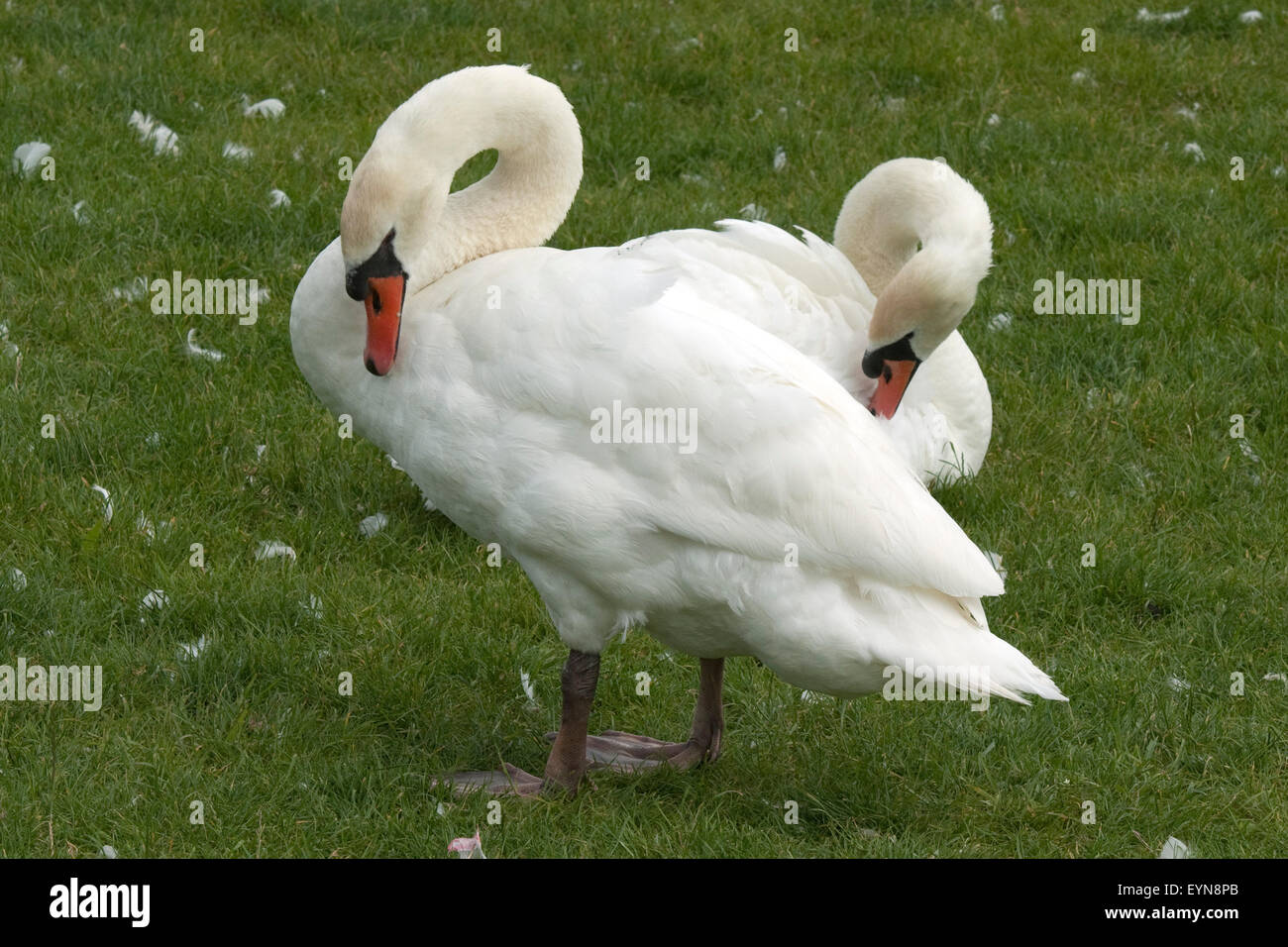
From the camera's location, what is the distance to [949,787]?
465 centimetres

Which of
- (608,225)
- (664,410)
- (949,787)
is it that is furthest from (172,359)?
(949,787)

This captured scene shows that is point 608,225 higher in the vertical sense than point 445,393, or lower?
higher

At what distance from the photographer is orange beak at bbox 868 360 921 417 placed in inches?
211

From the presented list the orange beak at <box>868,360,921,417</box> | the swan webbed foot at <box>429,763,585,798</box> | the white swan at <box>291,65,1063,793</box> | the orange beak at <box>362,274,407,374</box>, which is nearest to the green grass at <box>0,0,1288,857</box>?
the swan webbed foot at <box>429,763,585,798</box>

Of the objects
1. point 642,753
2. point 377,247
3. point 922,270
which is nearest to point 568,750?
point 642,753

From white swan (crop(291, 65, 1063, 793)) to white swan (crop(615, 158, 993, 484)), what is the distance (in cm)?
90

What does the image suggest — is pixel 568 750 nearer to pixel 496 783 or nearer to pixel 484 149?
pixel 496 783

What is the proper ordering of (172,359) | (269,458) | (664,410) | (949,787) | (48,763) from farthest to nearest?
(172,359)
(269,458)
(949,787)
(48,763)
(664,410)

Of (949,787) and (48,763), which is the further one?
(949,787)

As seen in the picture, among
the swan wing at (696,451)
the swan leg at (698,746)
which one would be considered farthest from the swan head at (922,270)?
the swan leg at (698,746)

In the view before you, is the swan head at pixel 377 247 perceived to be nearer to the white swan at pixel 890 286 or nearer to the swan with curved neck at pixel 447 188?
the swan with curved neck at pixel 447 188

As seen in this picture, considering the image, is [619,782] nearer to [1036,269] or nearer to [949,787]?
[949,787]

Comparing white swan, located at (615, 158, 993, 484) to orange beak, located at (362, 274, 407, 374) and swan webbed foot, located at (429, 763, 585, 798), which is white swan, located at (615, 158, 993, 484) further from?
swan webbed foot, located at (429, 763, 585, 798)
